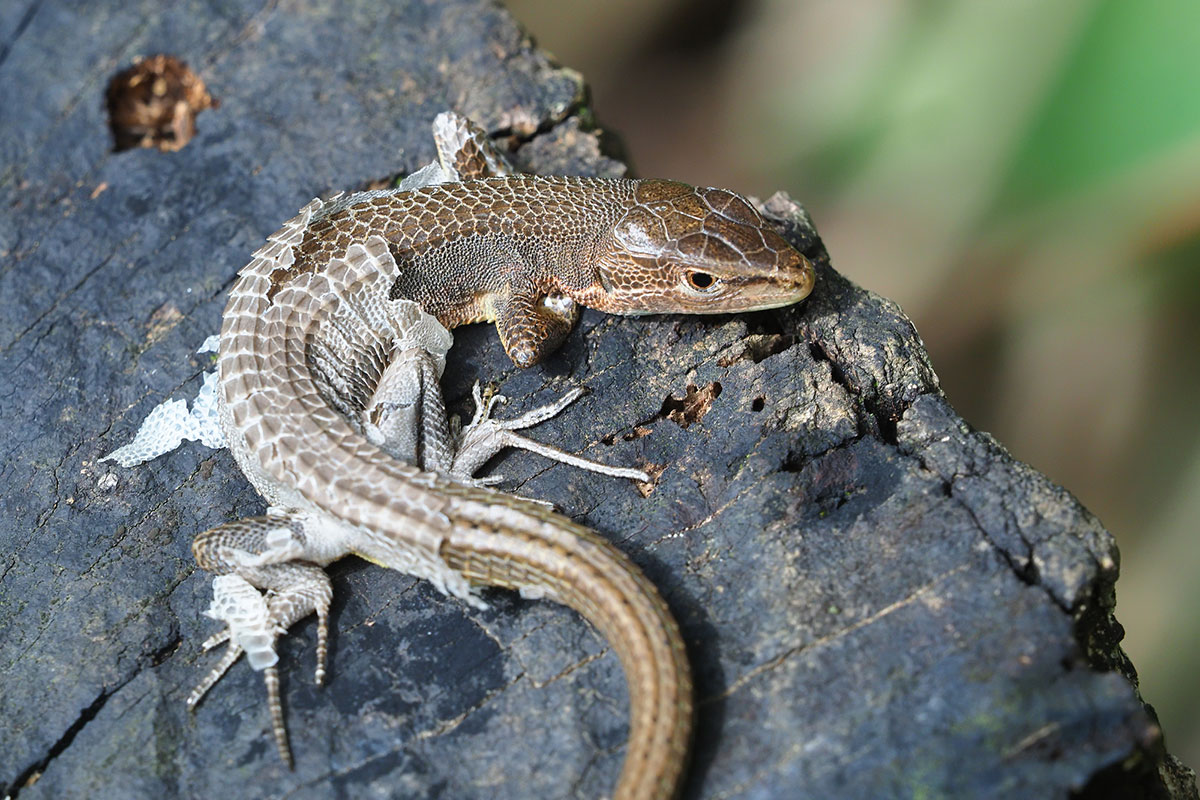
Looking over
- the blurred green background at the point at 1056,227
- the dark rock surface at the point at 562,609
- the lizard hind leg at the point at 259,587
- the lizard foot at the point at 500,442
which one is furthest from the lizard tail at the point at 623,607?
the blurred green background at the point at 1056,227

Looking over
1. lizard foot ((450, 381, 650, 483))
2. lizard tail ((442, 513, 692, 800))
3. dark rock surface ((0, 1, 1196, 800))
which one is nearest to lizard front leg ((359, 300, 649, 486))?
lizard foot ((450, 381, 650, 483))

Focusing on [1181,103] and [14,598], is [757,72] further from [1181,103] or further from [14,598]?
[14,598]

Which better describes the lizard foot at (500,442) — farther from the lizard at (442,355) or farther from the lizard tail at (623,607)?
the lizard tail at (623,607)

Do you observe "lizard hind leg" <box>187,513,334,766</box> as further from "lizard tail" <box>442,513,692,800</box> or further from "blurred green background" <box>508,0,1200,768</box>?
"blurred green background" <box>508,0,1200,768</box>

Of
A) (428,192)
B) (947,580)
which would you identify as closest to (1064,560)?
(947,580)

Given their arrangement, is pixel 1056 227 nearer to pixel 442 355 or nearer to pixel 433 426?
pixel 442 355

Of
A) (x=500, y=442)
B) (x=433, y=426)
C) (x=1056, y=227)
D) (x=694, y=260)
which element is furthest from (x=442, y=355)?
(x=1056, y=227)

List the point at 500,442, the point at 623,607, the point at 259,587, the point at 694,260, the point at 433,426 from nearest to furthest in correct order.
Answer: the point at 623,607
the point at 259,587
the point at 500,442
the point at 433,426
the point at 694,260
